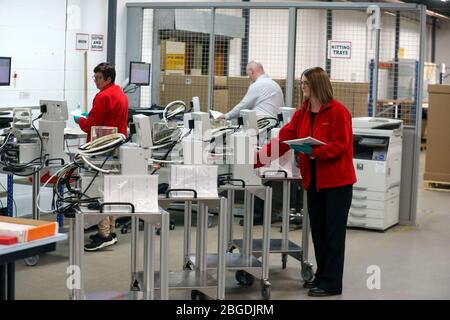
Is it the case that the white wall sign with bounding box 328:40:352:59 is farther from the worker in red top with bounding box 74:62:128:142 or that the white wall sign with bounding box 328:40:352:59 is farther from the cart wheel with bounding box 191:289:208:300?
the cart wheel with bounding box 191:289:208:300

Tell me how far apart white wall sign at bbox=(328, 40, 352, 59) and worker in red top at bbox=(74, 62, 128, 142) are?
2610 mm

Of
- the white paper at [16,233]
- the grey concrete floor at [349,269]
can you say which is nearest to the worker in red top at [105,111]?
the grey concrete floor at [349,269]

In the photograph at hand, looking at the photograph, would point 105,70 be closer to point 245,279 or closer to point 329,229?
point 245,279

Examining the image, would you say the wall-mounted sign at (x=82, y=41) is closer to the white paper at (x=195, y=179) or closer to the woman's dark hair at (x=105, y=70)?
the woman's dark hair at (x=105, y=70)

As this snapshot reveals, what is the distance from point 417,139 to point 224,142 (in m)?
3.05

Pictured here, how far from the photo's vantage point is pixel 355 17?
11125mm

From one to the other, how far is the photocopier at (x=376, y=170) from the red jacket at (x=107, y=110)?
7.69 feet

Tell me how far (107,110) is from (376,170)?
2.59m

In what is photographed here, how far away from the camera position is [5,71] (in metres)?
6.79

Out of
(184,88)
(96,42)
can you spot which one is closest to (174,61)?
(184,88)

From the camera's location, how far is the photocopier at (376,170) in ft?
23.7

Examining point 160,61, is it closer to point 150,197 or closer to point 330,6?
point 330,6
